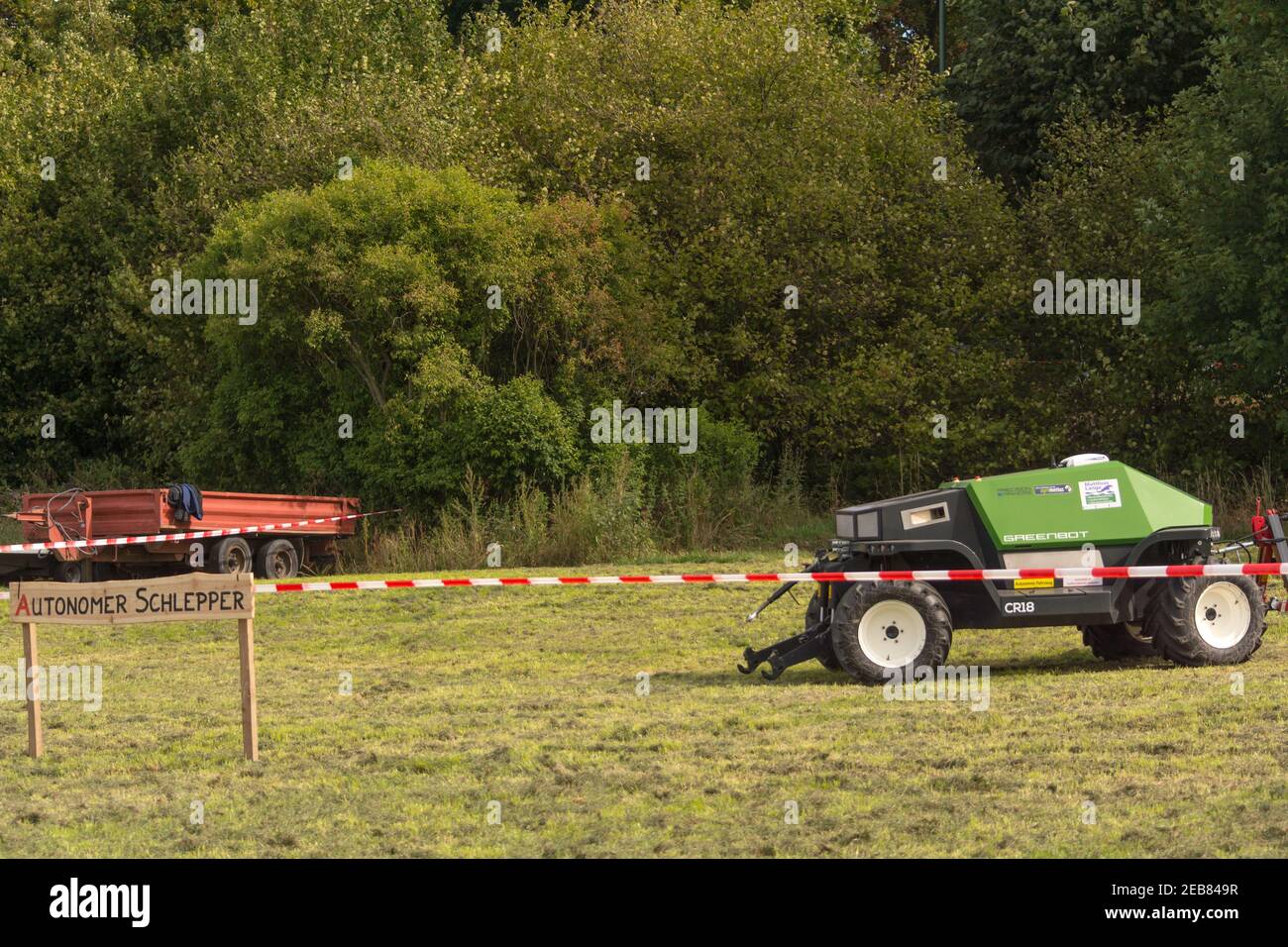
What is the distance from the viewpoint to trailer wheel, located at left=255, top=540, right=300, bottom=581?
24.3 metres

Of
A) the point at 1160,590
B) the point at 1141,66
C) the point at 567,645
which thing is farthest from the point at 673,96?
the point at 1160,590

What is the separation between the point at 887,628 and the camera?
13.1 m

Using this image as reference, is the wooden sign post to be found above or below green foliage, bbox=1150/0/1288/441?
below

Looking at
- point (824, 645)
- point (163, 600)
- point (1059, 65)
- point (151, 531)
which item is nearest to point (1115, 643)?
point (824, 645)

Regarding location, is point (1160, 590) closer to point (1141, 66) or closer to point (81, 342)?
point (1141, 66)

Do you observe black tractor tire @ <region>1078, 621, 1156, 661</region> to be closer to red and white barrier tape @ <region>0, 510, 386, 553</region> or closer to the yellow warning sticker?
the yellow warning sticker

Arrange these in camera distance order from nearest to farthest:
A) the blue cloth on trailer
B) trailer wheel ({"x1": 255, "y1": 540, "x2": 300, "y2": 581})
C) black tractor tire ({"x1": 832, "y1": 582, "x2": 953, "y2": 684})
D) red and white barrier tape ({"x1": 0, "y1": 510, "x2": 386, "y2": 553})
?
1. black tractor tire ({"x1": 832, "y1": 582, "x2": 953, "y2": 684})
2. red and white barrier tape ({"x1": 0, "y1": 510, "x2": 386, "y2": 553})
3. the blue cloth on trailer
4. trailer wheel ({"x1": 255, "y1": 540, "x2": 300, "y2": 581})

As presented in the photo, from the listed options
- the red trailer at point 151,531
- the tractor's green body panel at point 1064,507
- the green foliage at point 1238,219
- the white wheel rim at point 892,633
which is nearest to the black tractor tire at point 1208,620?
the tractor's green body panel at point 1064,507

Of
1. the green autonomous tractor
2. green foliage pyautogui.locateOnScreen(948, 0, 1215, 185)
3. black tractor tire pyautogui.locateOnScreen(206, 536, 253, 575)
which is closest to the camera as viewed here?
the green autonomous tractor

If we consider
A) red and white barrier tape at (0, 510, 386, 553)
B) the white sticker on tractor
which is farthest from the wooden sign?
red and white barrier tape at (0, 510, 386, 553)

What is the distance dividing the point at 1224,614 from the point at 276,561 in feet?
48.9

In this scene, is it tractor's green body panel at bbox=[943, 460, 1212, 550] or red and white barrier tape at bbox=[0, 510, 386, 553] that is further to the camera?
red and white barrier tape at bbox=[0, 510, 386, 553]

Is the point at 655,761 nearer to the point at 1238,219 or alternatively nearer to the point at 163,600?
the point at 163,600

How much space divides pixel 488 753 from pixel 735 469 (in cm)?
1910
